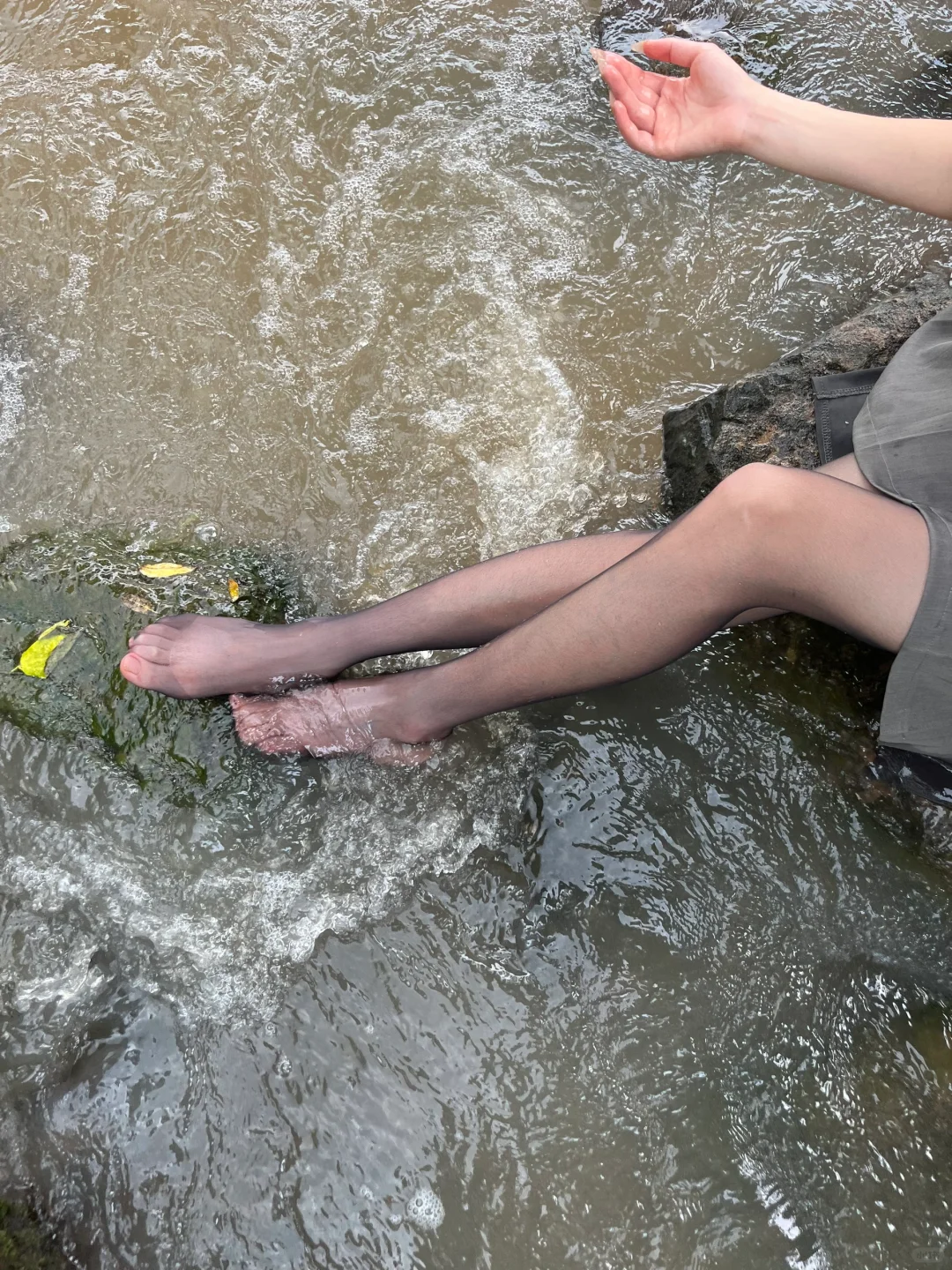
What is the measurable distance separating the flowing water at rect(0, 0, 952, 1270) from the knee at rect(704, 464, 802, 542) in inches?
26.9

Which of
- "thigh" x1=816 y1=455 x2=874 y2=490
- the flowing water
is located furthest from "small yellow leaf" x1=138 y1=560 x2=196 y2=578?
"thigh" x1=816 y1=455 x2=874 y2=490

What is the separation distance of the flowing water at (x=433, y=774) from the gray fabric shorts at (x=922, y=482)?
59 cm


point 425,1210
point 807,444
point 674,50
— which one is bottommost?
point 425,1210

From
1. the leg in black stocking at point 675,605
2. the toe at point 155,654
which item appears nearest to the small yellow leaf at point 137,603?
the toe at point 155,654

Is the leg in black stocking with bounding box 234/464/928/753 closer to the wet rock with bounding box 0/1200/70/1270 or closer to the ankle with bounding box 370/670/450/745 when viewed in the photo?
the ankle with bounding box 370/670/450/745

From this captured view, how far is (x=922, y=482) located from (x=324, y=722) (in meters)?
1.35

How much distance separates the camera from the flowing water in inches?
74.0

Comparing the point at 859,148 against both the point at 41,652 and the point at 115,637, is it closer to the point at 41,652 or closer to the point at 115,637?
the point at 115,637

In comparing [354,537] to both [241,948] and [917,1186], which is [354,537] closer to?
[241,948]

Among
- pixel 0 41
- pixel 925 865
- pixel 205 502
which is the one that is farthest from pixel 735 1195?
pixel 0 41

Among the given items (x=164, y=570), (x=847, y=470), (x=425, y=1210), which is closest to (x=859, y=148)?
(x=847, y=470)

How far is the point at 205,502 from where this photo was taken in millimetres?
2568

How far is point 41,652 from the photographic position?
7.37 feet

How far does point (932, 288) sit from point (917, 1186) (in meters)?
2.22
